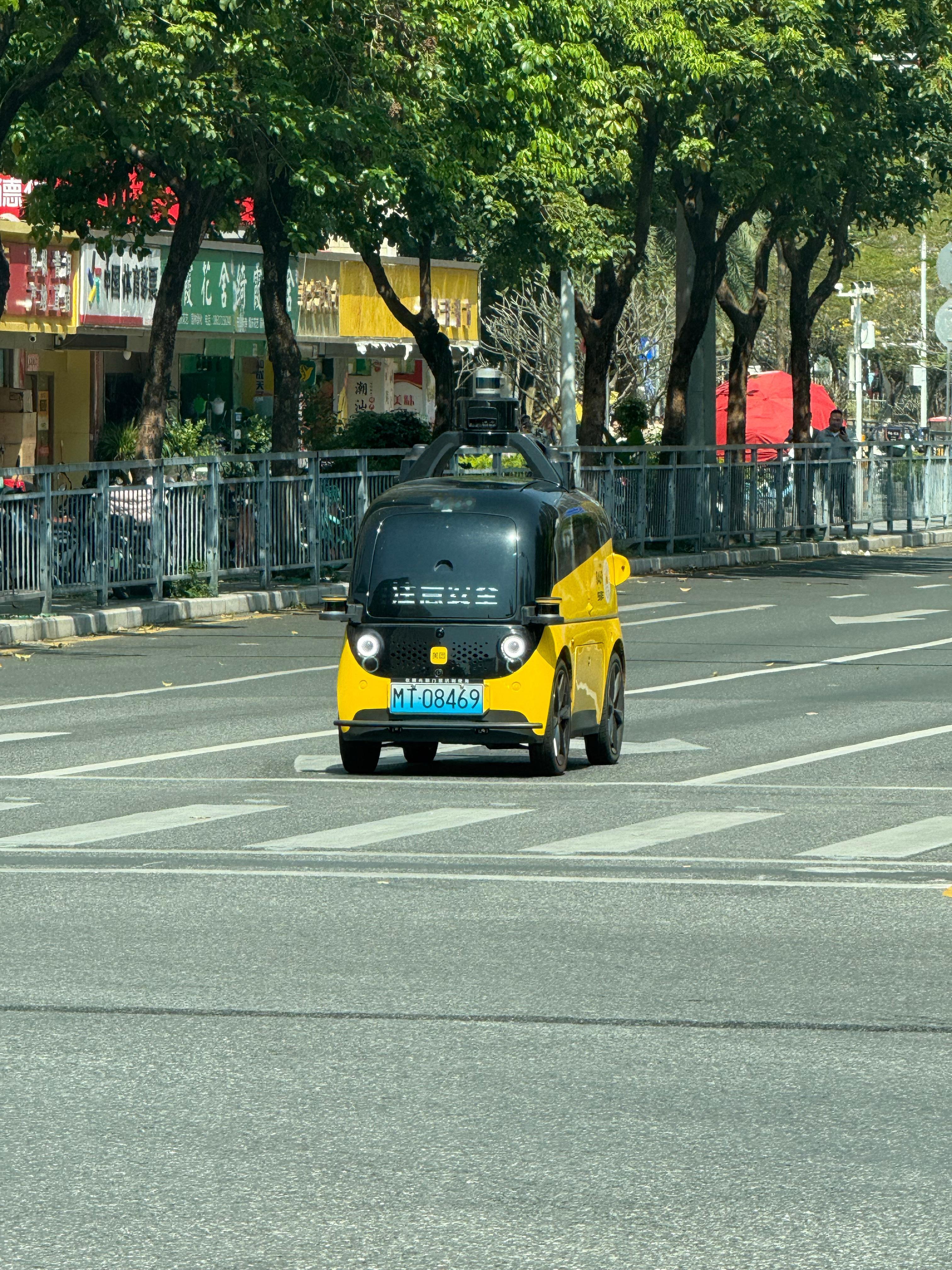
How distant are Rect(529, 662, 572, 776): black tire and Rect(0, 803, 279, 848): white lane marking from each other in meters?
1.91

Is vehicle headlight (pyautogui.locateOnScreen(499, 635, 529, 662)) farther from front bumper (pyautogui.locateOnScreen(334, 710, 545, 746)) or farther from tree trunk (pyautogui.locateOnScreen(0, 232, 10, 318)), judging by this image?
tree trunk (pyautogui.locateOnScreen(0, 232, 10, 318))

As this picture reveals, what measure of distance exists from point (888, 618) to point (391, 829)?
15.1m

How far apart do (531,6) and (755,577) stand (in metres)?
8.75

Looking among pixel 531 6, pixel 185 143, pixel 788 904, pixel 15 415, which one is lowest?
pixel 788 904

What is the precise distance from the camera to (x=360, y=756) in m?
13.9

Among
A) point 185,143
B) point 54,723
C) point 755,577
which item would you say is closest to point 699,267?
point 755,577

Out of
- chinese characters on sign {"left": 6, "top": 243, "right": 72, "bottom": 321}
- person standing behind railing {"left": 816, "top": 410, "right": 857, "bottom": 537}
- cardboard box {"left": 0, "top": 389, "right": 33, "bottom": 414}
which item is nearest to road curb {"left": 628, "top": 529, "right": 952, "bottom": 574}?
person standing behind railing {"left": 816, "top": 410, "right": 857, "bottom": 537}

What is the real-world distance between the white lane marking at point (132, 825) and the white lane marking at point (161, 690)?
522cm

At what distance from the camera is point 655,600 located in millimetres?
28797

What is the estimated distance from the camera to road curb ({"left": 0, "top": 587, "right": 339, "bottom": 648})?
23062 millimetres

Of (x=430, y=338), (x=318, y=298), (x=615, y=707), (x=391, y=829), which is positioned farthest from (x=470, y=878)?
(x=318, y=298)

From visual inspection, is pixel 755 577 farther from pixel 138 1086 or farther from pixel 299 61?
pixel 138 1086

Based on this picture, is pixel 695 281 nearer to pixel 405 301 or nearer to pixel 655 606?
pixel 405 301

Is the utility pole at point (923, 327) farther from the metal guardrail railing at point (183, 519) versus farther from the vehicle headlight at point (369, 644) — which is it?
the vehicle headlight at point (369, 644)
